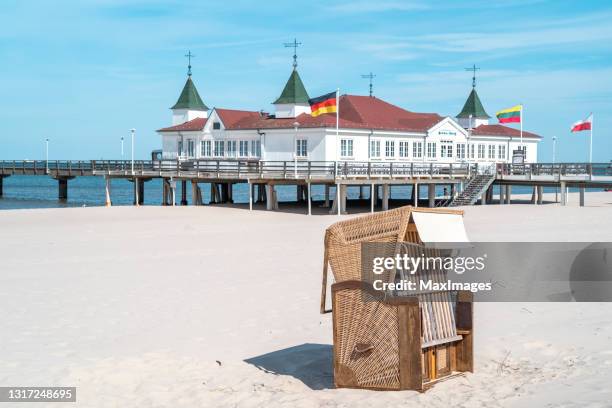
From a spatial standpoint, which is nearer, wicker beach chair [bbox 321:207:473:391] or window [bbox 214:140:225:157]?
wicker beach chair [bbox 321:207:473:391]

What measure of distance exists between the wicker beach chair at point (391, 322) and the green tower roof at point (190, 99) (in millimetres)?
39562

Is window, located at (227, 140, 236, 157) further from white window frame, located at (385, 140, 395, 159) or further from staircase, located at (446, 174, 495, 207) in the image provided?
staircase, located at (446, 174, 495, 207)

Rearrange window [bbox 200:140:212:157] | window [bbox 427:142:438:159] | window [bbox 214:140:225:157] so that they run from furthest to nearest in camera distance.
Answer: window [bbox 200:140:212:157]
window [bbox 214:140:225:157]
window [bbox 427:142:438:159]

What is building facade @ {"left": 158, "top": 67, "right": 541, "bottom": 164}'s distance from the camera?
38656 millimetres

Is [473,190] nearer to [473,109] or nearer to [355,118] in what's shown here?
[355,118]

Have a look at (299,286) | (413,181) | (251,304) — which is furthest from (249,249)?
(413,181)

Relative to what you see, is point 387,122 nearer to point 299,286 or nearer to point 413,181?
point 413,181

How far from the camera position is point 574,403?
22.1ft

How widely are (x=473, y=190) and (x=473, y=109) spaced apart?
37.0 ft

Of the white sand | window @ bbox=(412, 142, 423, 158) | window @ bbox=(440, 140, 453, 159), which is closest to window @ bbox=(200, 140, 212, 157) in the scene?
window @ bbox=(412, 142, 423, 158)

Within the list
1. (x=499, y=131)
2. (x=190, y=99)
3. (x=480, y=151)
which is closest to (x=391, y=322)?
(x=480, y=151)

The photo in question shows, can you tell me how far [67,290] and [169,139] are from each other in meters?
31.9

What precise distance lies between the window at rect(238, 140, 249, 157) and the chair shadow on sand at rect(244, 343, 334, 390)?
104ft

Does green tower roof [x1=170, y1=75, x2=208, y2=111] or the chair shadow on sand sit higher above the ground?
green tower roof [x1=170, y1=75, x2=208, y2=111]
